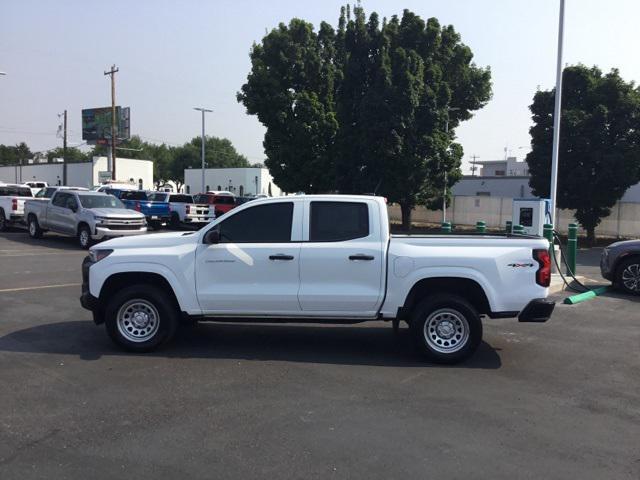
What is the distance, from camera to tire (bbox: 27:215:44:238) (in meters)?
21.3

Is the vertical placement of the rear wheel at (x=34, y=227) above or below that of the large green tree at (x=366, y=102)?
below

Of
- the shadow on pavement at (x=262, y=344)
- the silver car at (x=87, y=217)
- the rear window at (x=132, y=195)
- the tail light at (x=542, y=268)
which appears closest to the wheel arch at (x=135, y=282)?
the shadow on pavement at (x=262, y=344)

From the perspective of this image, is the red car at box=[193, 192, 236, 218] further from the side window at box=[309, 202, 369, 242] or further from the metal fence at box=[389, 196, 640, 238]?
the side window at box=[309, 202, 369, 242]

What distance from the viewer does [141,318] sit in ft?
23.2

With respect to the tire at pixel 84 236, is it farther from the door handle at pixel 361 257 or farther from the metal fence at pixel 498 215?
the metal fence at pixel 498 215

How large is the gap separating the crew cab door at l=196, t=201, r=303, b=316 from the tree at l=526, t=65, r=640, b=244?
72.0ft

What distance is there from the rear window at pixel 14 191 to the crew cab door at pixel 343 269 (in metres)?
23.1

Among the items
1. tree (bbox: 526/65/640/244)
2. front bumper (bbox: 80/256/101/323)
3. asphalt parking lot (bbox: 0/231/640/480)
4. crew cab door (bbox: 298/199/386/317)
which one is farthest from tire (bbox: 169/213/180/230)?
crew cab door (bbox: 298/199/386/317)

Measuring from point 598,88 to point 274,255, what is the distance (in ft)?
79.2

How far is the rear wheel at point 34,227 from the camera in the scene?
21.3m

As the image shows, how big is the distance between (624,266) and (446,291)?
275 inches

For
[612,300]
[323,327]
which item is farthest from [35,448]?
[612,300]

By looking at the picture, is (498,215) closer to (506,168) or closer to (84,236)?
(84,236)

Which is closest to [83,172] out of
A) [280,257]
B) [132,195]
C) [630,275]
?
[132,195]
